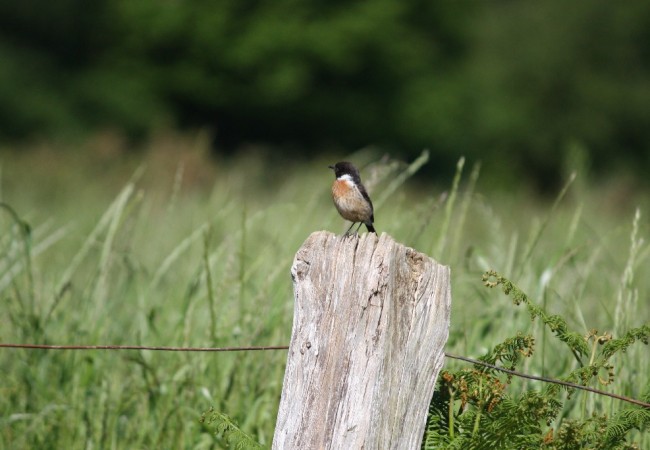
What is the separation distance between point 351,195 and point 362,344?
143 cm

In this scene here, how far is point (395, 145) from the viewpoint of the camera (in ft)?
78.9

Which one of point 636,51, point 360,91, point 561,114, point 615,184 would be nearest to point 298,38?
point 360,91

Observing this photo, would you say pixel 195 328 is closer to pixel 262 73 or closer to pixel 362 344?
pixel 362 344

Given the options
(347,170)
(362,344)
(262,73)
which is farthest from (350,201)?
(262,73)

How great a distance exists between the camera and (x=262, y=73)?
22.4 metres

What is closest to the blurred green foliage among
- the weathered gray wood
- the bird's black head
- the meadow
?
the meadow

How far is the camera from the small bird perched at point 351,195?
3.64 metres

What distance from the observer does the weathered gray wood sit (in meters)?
2.24

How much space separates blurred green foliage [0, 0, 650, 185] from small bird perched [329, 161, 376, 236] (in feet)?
60.3

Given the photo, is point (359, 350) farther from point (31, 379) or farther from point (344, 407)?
point (31, 379)

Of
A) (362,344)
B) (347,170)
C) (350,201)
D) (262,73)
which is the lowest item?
(362,344)

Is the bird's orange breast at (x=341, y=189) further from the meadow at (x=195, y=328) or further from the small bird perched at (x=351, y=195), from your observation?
the meadow at (x=195, y=328)

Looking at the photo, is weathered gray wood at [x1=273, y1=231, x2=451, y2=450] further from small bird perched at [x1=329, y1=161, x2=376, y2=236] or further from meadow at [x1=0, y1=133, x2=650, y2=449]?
small bird perched at [x1=329, y1=161, x2=376, y2=236]

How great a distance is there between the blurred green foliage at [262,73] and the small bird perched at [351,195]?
18373mm
